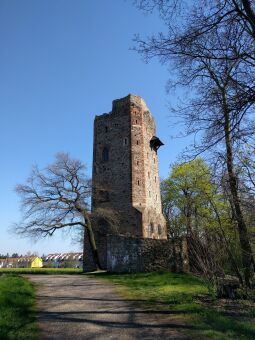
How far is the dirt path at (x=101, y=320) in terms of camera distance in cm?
532

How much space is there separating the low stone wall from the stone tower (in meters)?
7.98

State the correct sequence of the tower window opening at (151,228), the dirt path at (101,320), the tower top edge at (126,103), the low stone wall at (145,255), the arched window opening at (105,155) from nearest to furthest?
the dirt path at (101,320) → the low stone wall at (145,255) → the tower window opening at (151,228) → the arched window opening at (105,155) → the tower top edge at (126,103)

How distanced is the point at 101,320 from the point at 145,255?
36.4 ft

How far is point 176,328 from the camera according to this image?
5.67 meters

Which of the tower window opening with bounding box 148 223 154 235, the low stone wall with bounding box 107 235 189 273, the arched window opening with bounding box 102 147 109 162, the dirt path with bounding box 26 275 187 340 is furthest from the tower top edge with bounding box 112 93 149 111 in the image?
the dirt path with bounding box 26 275 187 340

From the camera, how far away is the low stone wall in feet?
51.2

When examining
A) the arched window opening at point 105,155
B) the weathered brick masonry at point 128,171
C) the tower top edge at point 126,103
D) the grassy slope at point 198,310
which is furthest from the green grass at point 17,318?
the tower top edge at point 126,103

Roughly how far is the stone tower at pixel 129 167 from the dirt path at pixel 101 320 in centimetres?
1823

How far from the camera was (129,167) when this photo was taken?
92.3 feet

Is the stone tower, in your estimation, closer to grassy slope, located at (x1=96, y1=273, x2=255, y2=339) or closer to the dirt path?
grassy slope, located at (x1=96, y1=273, x2=255, y2=339)

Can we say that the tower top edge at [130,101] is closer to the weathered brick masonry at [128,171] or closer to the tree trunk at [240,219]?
the weathered brick masonry at [128,171]

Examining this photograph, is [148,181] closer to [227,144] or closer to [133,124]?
[133,124]

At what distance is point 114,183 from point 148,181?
3028 millimetres

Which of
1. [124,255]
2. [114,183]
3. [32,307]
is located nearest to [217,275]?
[32,307]
